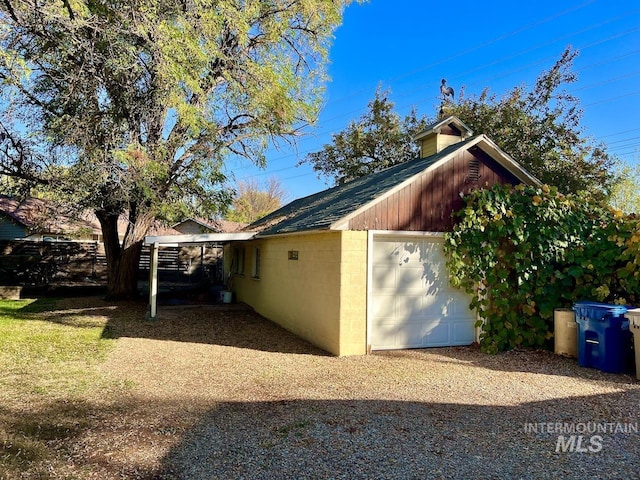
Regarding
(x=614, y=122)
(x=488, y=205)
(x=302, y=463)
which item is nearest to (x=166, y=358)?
(x=302, y=463)

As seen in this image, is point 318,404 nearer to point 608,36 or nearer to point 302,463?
point 302,463

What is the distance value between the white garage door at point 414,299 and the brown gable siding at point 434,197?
34 centimetres

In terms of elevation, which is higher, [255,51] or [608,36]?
[608,36]

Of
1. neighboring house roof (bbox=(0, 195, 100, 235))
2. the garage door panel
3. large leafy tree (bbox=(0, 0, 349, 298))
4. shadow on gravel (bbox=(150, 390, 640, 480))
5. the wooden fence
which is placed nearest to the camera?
shadow on gravel (bbox=(150, 390, 640, 480))

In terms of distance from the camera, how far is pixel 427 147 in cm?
1130

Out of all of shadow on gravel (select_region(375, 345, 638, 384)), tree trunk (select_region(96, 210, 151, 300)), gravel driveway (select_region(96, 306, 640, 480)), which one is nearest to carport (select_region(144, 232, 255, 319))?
gravel driveway (select_region(96, 306, 640, 480))

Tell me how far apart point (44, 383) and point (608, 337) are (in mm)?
8569

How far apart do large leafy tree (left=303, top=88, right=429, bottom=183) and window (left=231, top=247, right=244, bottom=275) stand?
10294 mm

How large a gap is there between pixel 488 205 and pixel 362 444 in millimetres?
5739

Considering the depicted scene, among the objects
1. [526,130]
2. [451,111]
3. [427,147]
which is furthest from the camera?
[451,111]

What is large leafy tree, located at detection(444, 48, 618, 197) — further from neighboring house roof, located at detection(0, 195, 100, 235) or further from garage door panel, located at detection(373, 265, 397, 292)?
neighboring house roof, located at detection(0, 195, 100, 235)

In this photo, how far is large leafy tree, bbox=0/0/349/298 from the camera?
1009cm

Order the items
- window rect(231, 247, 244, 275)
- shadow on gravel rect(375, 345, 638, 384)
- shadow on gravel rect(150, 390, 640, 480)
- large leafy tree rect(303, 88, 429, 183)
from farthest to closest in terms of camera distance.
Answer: large leafy tree rect(303, 88, 429, 183), window rect(231, 247, 244, 275), shadow on gravel rect(375, 345, 638, 384), shadow on gravel rect(150, 390, 640, 480)

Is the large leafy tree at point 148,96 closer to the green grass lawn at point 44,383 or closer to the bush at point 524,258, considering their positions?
the green grass lawn at point 44,383
